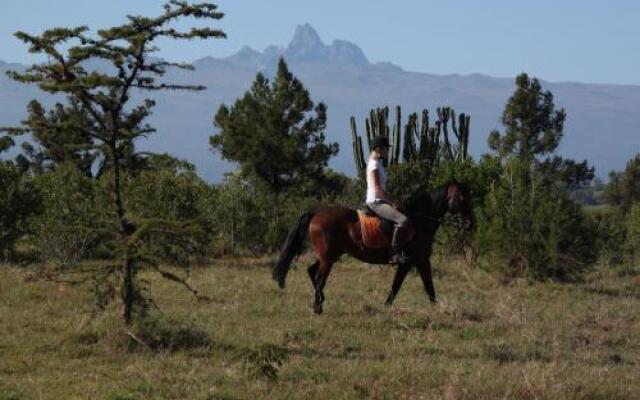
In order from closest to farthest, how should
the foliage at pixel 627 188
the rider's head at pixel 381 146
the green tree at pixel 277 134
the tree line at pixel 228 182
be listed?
the tree line at pixel 228 182, the rider's head at pixel 381 146, the green tree at pixel 277 134, the foliage at pixel 627 188

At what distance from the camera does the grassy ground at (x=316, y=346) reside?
296 inches

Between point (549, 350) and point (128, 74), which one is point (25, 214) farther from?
point (549, 350)

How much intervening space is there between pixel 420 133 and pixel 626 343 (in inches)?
1023

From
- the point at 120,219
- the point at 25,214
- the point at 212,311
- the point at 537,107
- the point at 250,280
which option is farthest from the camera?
the point at 537,107

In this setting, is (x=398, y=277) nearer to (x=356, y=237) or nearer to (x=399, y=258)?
(x=399, y=258)

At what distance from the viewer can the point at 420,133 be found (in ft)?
119

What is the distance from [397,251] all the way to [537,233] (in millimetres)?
5104

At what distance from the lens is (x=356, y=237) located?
1262cm

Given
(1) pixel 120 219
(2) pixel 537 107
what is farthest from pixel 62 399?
(2) pixel 537 107

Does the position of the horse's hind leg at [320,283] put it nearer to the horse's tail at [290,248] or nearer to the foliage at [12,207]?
the horse's tail at [290,248]

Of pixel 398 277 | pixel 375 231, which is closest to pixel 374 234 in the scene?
pixel 375 231

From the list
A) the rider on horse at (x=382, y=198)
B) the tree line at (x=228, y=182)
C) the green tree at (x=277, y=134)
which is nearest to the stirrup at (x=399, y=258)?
the rider on horse at (x=382, y=198)

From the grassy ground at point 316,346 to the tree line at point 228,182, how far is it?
0.93m

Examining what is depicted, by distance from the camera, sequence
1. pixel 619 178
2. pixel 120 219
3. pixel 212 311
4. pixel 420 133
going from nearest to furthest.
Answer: pixel 120 219 → pixel 212 311 → pixel 420 133 → pixel 619 178
